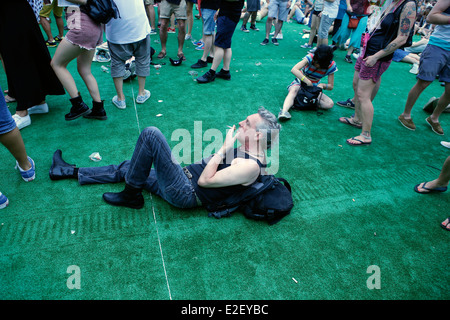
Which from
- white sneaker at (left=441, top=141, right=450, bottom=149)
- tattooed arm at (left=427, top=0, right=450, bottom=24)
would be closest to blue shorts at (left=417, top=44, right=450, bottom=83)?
tattooed arm at (left=427, top=0, right=450, bottom=24)

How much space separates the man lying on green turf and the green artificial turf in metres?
0.19

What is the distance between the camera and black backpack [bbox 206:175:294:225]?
2.11m

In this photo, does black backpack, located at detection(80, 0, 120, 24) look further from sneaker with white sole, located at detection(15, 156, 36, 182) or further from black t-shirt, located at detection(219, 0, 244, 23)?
black t-shirt, located at detection(219, 0, 244, 23)

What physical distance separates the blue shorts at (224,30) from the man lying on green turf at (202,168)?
8.94 ft

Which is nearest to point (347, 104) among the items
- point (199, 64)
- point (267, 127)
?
point (199, 64)

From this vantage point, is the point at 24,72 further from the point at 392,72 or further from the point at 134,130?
the point at 392,72

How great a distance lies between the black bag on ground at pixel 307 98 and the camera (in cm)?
399

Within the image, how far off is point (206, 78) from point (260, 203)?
9.97ft

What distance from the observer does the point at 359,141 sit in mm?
3449

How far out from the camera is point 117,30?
121 inches

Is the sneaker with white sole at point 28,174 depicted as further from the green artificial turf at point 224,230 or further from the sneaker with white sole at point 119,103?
the sneaker with white sole at point 119,103

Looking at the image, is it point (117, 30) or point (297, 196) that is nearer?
point (297, 196)
